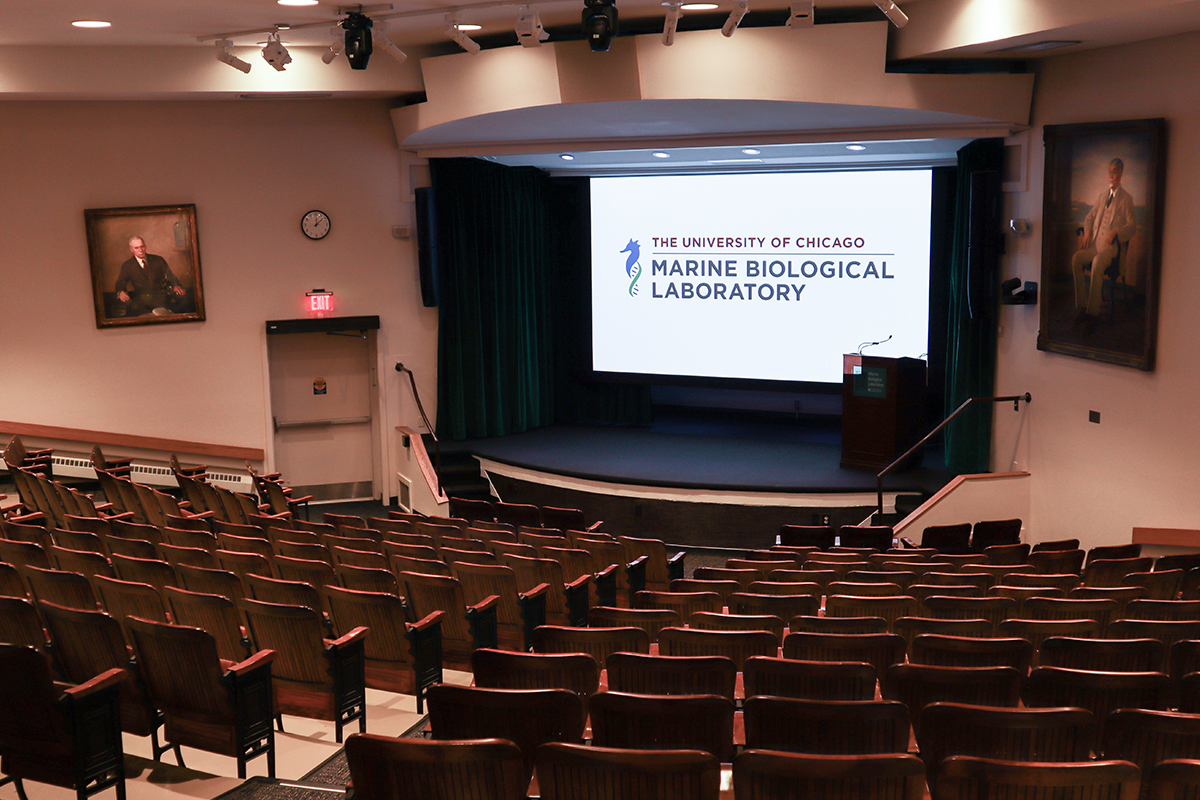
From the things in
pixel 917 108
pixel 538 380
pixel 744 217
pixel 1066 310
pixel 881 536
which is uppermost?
pixel 917 108

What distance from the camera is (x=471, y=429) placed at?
11625mm

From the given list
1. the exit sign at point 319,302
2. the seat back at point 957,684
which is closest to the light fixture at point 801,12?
the seat back at point 957,684

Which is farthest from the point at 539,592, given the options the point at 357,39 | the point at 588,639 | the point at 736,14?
the point at 357,39

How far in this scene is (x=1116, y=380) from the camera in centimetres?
794

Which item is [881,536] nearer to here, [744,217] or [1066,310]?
[1066,310]

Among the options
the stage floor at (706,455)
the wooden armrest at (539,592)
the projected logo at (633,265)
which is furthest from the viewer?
the projected logo at (633,265)

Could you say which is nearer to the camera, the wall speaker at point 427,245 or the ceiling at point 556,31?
the ceiling at point 556,31

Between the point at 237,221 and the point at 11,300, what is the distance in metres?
2.28

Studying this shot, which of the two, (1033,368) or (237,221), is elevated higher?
(237,221)

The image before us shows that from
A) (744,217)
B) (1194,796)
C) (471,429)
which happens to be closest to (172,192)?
(471,429)

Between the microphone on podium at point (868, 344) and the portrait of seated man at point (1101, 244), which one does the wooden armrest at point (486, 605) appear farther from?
the microphone on podium at point (868, 344)

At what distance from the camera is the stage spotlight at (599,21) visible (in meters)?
6.57

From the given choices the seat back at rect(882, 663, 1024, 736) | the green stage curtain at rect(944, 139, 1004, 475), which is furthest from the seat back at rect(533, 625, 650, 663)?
the green stage curtain at rect(944, 139, 1004, 475)

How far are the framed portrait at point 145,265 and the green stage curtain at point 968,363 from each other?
25.3 ft
